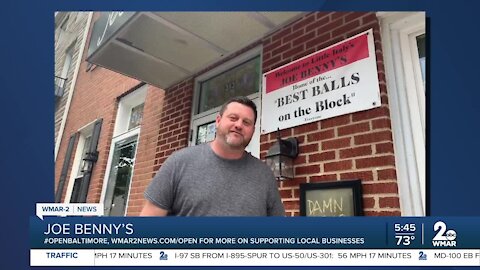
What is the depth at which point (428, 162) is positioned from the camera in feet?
2.62

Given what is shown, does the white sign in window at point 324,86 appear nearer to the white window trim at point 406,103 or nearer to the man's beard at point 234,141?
the white window trim at point 406,103

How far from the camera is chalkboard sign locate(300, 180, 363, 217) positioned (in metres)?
0.91

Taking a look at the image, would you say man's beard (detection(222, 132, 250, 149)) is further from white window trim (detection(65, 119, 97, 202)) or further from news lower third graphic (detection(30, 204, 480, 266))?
white window trim (detection(65, 119, 97, 202))

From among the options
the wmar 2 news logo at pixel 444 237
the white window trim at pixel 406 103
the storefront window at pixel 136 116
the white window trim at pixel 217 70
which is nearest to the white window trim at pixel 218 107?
the white window trim at pixel 217 70

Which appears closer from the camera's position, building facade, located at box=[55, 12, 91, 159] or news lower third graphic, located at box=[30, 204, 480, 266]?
news lower third graphic, located at box=[30, 204, 480, 266]

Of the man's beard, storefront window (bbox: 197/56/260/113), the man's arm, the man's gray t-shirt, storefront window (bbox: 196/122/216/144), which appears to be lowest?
the man's arm

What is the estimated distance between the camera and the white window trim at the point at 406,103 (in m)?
0.84

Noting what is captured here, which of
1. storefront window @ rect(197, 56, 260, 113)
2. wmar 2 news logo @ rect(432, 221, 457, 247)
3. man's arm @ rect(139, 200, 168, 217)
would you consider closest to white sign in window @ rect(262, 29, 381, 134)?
storefront window @ rect(197, 56, 260, 113)

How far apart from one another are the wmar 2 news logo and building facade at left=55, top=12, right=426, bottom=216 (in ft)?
0.35

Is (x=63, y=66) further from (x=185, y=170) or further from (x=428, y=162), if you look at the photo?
(x=428, y=162)

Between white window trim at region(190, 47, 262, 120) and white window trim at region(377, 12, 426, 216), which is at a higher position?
white window trim at region(190, 47, 262, 120)

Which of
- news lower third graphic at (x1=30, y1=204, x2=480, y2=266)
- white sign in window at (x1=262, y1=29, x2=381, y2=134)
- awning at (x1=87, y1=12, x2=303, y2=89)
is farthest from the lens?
awning at (x1=87, y1=12, x2=303, y2=89)

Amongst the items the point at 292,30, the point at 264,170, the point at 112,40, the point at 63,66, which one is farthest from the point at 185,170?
the point at 112,40

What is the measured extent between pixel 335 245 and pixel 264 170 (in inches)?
10.5
